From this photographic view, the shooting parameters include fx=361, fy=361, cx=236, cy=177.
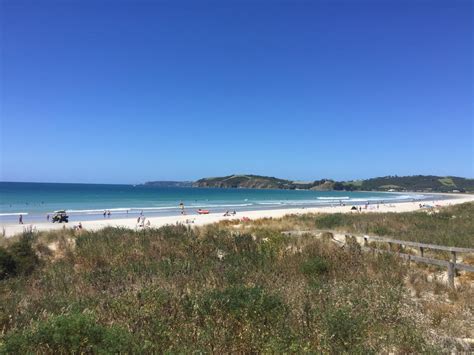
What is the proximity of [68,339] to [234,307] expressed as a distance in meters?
2.00

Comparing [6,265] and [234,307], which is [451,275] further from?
[6,265]

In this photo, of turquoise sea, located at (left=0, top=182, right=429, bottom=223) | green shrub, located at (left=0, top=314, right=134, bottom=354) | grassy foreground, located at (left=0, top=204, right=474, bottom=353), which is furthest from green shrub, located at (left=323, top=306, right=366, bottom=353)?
turquoise sea, located at (left=0, top=182, right=429, bottom=223)

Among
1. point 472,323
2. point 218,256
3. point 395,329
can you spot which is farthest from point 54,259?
point 472,323

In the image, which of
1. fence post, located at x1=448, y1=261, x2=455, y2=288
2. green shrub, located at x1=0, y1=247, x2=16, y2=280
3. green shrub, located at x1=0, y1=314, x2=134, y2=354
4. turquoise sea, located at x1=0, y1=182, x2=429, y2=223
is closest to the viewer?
green shrub, located at x1=0, y1=314, x2=134, y2=354

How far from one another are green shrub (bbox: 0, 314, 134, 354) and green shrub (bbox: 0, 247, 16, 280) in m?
6.55

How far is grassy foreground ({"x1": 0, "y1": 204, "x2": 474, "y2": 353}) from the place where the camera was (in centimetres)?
393

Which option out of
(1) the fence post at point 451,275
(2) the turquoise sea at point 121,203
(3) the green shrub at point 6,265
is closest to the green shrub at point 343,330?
(1) the fence post at point 451,275

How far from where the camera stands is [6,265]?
9.57 meters

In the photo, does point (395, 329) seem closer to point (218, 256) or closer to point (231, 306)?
point (231, 306)

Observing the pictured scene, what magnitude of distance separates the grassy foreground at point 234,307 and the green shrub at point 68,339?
0.01 metres

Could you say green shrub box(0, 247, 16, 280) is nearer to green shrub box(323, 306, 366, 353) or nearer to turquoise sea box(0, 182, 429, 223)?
green shrub box(323, 306, 366, 353)

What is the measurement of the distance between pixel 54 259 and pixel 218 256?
17.8 ft

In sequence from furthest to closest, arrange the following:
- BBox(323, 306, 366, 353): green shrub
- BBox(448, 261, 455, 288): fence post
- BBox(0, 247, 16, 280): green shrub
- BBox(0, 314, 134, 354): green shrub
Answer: BBox(0, 247, 16, 280): green shrub
BBox(448, 261, 455, 288): fence post
BBox(323, 306, 366, 353): green shrub
BBox(0, 314, 134, 354): green shrub

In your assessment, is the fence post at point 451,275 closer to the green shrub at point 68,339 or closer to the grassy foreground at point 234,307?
the grassy foreground at point 234,307
